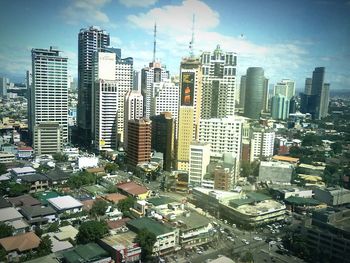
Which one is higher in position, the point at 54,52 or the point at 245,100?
the point at 54,52

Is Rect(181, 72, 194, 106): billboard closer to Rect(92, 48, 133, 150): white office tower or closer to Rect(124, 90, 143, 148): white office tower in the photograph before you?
Rect(124, 90, 143, 148): white office tower

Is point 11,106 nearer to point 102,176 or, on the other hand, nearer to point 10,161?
point 10,161

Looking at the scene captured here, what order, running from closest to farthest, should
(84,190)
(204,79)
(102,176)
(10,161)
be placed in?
1. (84,190)
2. (102,176)
3. (10,161)
4. (204,79)

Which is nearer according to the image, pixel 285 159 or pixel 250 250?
pixel 250 250

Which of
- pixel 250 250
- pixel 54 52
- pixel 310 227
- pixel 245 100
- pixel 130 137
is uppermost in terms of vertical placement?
pixel 54 52

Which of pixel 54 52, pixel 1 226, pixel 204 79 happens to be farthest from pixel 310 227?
pixel 54 52

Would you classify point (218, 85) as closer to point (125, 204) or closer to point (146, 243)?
point (125, 204)

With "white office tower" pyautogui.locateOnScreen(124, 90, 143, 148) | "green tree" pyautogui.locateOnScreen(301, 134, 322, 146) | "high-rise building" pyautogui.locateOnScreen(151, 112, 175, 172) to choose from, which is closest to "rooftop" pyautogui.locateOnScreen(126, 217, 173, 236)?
"high-rise building" pyautogui.locateOnScreen(151, 112, 175, 172)
